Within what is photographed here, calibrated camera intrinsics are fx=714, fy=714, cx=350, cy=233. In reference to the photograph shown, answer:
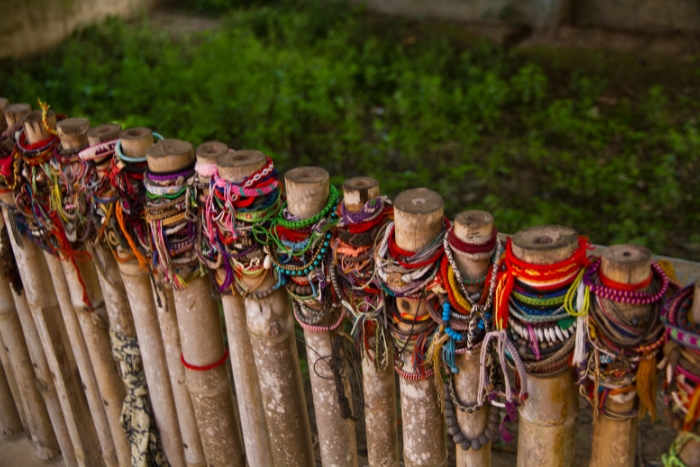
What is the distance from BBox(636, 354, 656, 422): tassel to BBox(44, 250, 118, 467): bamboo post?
1.65 m

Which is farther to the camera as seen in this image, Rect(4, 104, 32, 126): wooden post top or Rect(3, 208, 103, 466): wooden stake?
Rect(3, 208, 103, 466): wooden stake

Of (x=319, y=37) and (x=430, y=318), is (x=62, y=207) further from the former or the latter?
(x=319, y=37)

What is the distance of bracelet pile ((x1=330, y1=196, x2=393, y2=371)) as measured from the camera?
1427 mm

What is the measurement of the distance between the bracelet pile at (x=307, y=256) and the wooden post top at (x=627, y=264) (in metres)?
0.54

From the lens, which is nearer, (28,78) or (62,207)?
(62,207)

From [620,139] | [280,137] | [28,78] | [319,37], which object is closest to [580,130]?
Result: [620,139]

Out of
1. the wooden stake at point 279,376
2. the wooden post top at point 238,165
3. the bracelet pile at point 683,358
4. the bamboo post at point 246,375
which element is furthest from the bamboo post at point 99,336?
the bracelet pile at point 683,358

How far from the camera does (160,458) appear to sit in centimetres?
221

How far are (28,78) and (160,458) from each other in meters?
5.64

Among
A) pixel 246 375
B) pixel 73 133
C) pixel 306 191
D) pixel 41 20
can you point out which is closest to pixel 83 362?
pixel 246 375

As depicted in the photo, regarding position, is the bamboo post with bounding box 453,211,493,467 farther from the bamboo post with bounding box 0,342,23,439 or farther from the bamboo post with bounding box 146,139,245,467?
the bamboo post with bounding box 0,342,23,439

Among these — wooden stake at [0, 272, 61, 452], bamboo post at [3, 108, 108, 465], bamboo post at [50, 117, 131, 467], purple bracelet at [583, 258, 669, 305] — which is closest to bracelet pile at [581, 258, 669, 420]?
purple bracelet at [583, 258, 669, 305]

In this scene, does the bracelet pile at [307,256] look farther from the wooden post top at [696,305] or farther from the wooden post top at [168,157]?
the wooden post top at [696,305]

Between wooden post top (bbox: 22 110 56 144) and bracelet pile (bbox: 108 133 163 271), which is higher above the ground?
wooden post top (bbox: 22 110 56 144)
